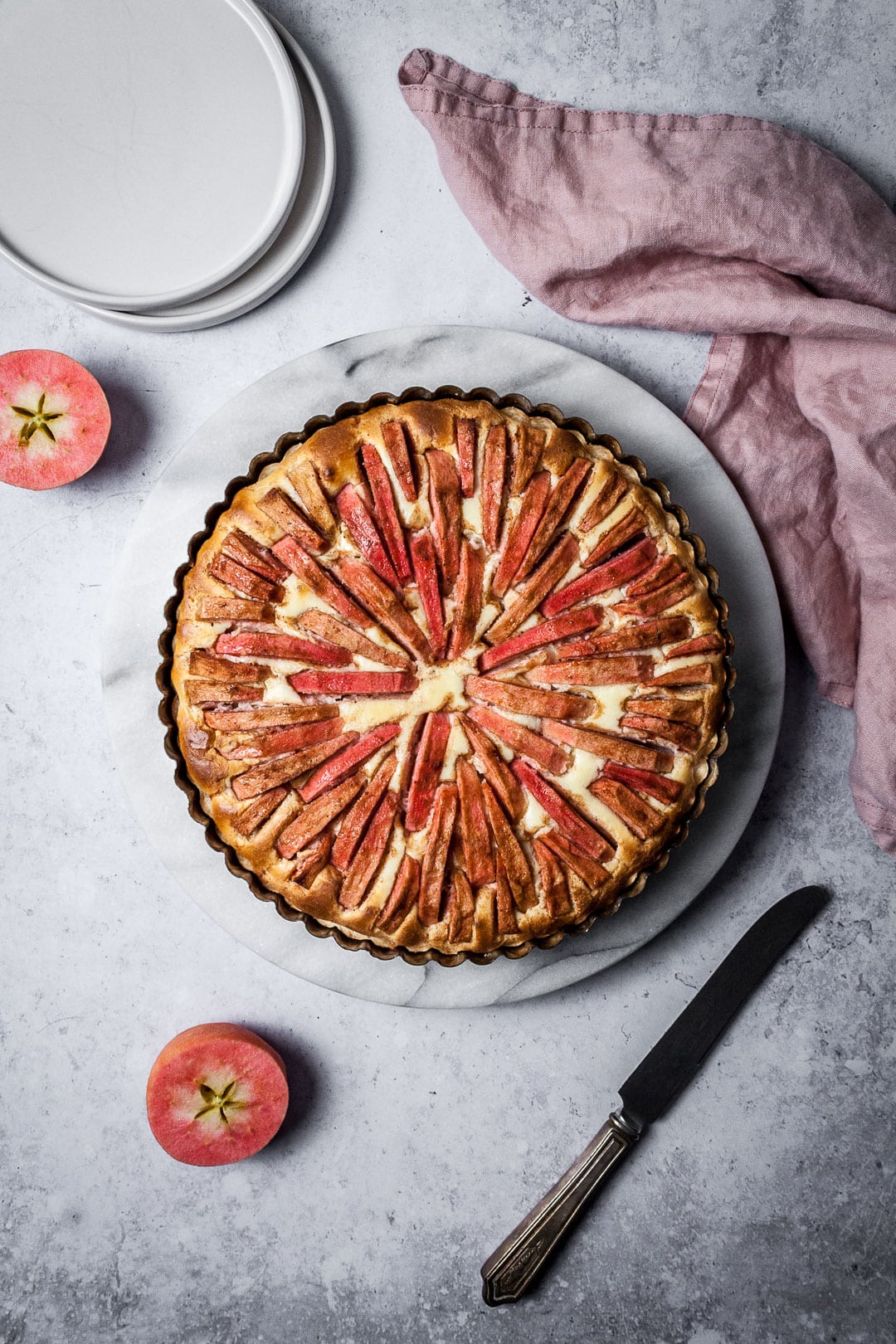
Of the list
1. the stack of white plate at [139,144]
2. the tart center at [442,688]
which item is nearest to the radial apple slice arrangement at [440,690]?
the tart center at [442,688]

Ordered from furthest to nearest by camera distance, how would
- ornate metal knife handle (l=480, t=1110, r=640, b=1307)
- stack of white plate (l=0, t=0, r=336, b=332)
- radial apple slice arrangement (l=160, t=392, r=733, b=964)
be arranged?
1. ornate metal knife handle (l=480, t=1110, r=640, b=1307)
2. stack of white plate (l=0, t=0, r=336, b=332)
3. radial apple slice arrangement (l=160, t=392, r=733, b=964)

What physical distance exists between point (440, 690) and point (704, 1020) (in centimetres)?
129

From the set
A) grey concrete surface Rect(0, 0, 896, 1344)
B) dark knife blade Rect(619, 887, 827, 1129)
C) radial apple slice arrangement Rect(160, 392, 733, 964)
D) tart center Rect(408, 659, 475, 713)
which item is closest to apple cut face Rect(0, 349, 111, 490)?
grey concrete surface Rect(0, 0, 896, 1344)

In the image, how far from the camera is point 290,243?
2.53 metres

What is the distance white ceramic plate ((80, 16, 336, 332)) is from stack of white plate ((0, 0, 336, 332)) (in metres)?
0.06

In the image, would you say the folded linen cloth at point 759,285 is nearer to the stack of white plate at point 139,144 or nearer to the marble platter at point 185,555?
the marble platter at point 185,555

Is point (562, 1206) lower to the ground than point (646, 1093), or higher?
lower

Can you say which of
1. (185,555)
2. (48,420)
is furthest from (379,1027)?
(48,420)

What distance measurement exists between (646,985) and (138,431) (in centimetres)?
215

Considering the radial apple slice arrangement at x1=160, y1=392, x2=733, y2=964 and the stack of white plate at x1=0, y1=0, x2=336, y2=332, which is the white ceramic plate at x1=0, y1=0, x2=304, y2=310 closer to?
the stack of white plate at x1=0, y1=0, x2=336, y2=332

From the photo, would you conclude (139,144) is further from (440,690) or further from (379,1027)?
(379,1027)

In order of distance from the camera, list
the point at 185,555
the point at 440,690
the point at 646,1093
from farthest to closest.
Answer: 1. the point at 646,1093
2. the point at 185,555
3. the point at 440,690

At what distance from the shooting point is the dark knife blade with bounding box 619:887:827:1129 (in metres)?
2.57

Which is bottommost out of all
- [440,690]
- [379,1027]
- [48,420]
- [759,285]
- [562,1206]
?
[562,1206]
